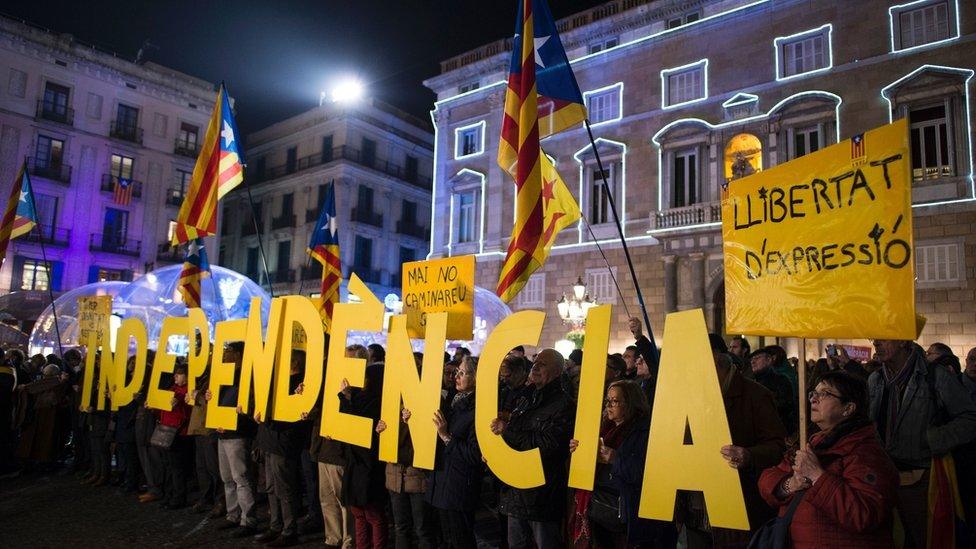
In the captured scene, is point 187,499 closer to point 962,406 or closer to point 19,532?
point 19,532

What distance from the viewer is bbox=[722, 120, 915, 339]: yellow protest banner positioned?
11.2ft

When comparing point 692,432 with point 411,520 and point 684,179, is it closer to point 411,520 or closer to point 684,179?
A: point 411,520

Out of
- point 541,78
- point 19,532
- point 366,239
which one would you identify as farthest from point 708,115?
point 366,239

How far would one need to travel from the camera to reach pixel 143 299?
15.8m

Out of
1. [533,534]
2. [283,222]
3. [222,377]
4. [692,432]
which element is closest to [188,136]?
[283,222]

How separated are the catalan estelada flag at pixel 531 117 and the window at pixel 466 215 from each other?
18177 millimetres

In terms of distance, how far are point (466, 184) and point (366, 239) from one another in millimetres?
13587

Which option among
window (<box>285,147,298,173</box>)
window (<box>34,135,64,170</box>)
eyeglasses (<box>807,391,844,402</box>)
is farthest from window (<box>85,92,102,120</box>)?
eyeglasses (<box>807,391,844,402</box>)

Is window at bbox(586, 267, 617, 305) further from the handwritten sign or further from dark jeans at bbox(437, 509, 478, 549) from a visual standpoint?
dark jeans at bbox(437, 509, 478, 549)

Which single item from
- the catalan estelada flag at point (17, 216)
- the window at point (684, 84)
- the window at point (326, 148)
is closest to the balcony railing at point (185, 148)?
the window at point (326, 148)

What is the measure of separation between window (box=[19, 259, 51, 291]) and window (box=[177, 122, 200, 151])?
9.88 m

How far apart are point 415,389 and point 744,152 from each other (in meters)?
17.3

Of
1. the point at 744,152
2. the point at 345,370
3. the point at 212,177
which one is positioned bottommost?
the point at 345,370

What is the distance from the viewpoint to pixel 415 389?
18.5 ft
